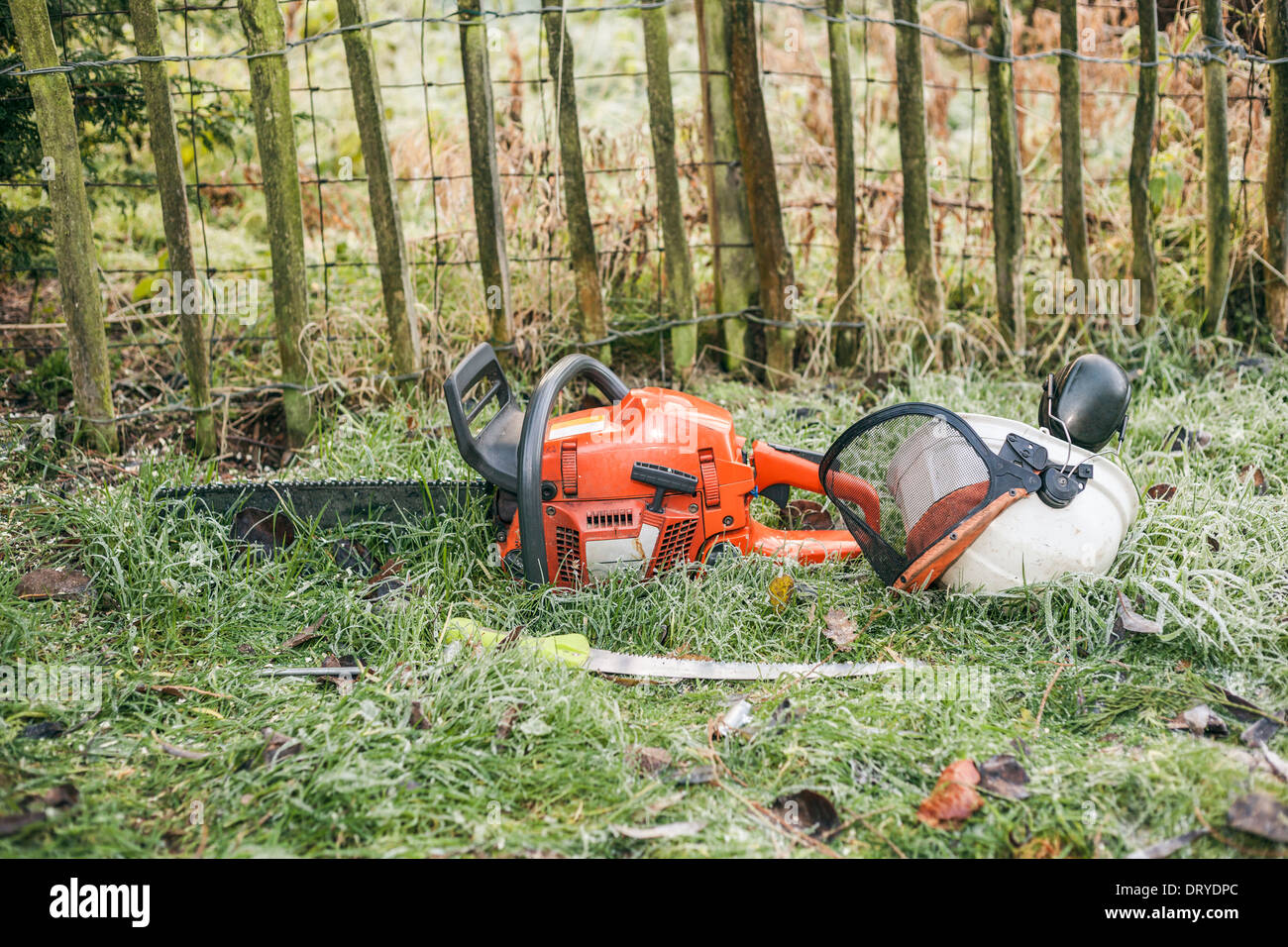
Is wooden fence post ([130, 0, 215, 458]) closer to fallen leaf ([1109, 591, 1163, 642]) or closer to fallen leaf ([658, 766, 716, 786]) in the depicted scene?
fallen leaf ([658, 766, 716, 786])

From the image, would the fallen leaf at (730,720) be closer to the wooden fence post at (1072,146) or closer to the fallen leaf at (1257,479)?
the fallen leaf at (1257,479)

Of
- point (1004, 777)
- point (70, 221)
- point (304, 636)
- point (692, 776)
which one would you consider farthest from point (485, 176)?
point (1004, 777)

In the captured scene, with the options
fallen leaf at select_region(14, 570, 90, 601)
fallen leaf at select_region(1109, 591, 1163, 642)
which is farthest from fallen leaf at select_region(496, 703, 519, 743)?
fallen leaf at select_region(1109, 591, 1163, 642)

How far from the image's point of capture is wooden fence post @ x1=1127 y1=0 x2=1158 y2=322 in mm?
4105

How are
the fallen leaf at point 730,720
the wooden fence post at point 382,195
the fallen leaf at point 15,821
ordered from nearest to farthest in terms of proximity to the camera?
the fallen leaf at point 15,821 < the fallen leaf at point 730,720 < the wooden fence post at point 382,195

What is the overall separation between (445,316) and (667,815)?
111 inches

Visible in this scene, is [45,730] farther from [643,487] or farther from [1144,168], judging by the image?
[1144,168]

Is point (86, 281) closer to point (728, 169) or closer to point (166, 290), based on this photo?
point (166, 290)

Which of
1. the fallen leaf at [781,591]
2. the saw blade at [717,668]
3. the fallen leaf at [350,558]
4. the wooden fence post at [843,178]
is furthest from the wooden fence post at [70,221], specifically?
the wooden fence post at [843,178]

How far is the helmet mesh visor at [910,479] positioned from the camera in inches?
98.9

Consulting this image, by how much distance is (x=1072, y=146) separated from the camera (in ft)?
13.6

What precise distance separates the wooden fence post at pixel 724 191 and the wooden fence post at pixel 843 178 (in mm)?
395

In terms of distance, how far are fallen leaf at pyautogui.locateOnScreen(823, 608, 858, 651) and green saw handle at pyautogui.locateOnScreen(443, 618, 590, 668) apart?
26.1 inches

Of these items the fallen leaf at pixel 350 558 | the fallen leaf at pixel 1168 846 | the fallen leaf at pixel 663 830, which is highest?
the fallen leaf at pixel 350 558
